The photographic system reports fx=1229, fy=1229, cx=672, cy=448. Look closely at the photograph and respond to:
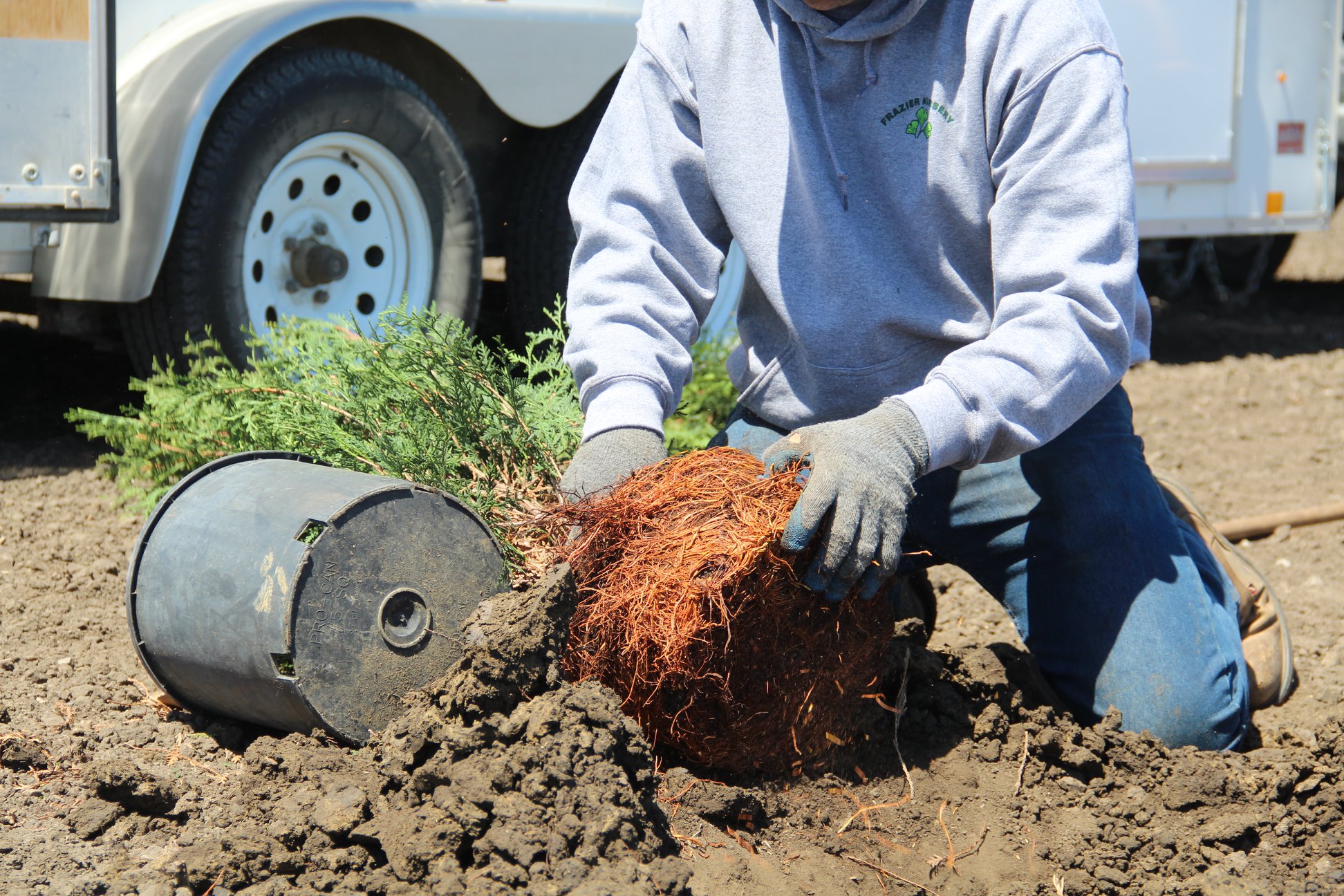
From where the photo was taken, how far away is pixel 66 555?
125 inches

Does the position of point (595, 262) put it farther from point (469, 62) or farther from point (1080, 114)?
point (469, 62)

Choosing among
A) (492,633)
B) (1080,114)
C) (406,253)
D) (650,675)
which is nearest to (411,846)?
(492,633)

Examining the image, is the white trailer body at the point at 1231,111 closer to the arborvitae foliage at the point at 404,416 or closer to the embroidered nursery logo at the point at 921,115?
the embroidered nursery logo at the point at 921,115

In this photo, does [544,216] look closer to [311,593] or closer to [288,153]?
[288,153]

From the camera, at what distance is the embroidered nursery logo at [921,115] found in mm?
2246

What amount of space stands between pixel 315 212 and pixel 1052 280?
8.70ft

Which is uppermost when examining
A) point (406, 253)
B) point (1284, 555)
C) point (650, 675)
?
point (406, 253)

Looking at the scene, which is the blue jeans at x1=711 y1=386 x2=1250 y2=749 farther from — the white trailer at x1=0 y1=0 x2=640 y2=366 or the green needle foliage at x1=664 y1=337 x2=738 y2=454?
the white trailer at x1=0 y1=0 x2=640 y2=366

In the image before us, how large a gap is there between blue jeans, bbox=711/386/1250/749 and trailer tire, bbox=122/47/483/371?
200 cm

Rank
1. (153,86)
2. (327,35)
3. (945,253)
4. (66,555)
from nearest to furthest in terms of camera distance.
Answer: (945,253)
(66,555)
(153,86)
(327,35)

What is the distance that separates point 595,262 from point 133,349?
2000mm

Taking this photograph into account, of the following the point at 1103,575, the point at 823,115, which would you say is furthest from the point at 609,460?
the point at 1103,575

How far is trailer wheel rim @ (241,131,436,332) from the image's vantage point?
3.83 meters

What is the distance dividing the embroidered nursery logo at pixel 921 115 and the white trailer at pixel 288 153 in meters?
2.13
